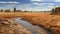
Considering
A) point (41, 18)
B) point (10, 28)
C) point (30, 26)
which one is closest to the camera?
point (10, 28)

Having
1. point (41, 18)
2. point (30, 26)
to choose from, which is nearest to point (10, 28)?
point (30, 26)

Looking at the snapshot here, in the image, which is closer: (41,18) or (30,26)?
(30,26)

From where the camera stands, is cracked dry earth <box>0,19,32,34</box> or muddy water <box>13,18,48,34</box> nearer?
cracked dry earth <box>0,19,32,34</box>

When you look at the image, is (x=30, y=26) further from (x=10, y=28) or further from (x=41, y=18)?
(x=10, y=28)

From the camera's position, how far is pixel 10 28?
4.08 metres

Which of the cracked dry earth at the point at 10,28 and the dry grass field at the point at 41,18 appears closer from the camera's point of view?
the cracked dry earth at the point at 10,28

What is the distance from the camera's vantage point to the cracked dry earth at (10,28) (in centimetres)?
397

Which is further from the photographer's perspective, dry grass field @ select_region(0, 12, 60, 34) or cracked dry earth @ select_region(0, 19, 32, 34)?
dry grass field @ select_region(0, 12, 60, 34)

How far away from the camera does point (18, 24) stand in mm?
4227

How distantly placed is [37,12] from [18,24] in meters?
0.52

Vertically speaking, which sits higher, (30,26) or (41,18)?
(41,18)

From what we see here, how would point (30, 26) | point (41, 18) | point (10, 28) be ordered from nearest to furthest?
point (10, 28) < point (30, 26) < point (41, 18)

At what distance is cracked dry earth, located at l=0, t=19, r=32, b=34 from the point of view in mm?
3966

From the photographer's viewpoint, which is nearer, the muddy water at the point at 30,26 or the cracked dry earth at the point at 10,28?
the cracked dry earth at the point at 10,28
